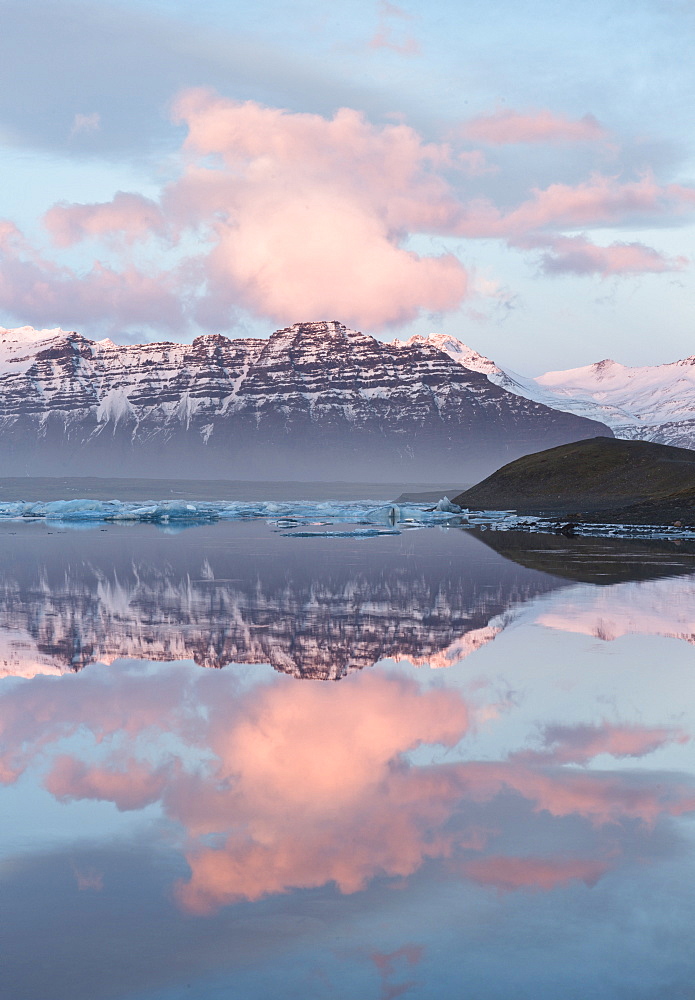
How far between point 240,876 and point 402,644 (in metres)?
11.2

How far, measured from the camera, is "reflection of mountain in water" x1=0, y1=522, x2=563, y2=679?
1814 cm

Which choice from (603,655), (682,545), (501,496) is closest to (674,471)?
(501,496)

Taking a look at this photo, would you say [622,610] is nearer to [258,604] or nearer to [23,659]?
[258,604]

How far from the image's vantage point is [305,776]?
10500 millimetres

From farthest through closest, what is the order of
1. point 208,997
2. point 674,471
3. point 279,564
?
1. point 674,471
2. point 279,564
3. point 208,997

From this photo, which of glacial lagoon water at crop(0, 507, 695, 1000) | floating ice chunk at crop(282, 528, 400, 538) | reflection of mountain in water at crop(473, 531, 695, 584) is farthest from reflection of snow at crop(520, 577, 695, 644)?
floating ice chunk at crop(282, 528, 400, 538)

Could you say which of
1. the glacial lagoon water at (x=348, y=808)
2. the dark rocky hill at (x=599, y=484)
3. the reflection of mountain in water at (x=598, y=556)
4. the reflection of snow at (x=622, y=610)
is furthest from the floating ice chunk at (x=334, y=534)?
the glacial lagoon water at (x=348, y=808)

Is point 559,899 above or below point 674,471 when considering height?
below

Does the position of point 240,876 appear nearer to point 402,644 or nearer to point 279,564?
point 402,644

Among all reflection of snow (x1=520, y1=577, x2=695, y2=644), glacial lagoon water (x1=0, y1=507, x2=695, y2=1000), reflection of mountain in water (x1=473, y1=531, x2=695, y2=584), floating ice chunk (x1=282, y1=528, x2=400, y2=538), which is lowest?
glacial lagoon water (x1=0, y1=507, x2=695, y2=1000)

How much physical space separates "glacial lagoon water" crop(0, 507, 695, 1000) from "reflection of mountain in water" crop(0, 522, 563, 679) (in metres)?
0.18

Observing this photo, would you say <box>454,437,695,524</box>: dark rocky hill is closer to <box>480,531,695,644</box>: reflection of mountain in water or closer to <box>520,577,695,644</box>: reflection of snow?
<box>480,531,695,644</box>: reflection of mountain in water

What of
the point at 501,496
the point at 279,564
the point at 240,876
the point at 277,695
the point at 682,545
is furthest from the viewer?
the point at 501,496

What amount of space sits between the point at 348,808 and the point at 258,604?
53.5 feet
